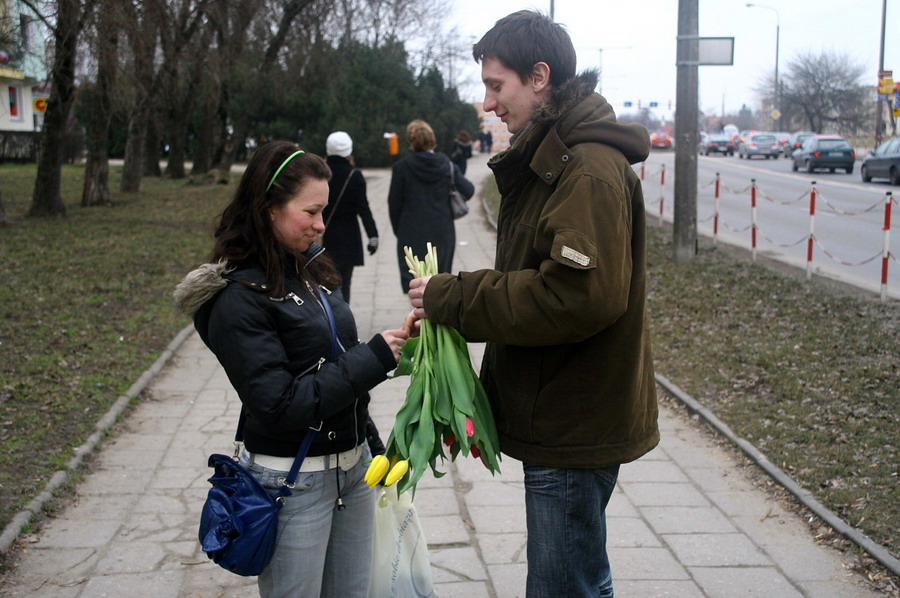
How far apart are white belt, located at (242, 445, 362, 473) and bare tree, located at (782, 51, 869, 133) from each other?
75312 mm

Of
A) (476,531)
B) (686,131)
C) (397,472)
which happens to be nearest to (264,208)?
(397,472)

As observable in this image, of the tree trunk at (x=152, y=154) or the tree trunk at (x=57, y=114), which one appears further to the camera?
the tree trunk at (x=152, y=154)

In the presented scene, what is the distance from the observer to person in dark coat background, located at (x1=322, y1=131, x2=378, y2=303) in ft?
27.0

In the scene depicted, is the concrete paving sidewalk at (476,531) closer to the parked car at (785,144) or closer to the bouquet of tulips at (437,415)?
the bouquet of tulips at (437,415)

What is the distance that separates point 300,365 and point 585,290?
0.84 m

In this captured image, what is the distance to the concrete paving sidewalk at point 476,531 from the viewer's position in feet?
13.5

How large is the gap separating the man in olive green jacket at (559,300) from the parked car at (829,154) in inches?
1462

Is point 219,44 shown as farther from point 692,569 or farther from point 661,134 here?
point 661,134

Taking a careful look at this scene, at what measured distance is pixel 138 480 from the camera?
5473 millimetres

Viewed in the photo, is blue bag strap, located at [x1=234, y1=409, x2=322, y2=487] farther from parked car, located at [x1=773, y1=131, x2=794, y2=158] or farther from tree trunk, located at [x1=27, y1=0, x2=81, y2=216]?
parked car, located at [x1=773, y1=131, x2=794, y2=158]

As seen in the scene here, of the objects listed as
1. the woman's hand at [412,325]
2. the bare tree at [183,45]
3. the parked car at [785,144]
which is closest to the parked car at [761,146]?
the parked car at [785,144]

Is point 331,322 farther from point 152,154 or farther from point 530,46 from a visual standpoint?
point 152,154

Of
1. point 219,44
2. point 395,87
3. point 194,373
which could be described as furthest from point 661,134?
point 194,373

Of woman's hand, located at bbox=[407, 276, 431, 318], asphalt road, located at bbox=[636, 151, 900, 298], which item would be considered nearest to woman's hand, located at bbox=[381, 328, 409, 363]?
woman's hand, located at bbox=[407, 276, 431, 318]
